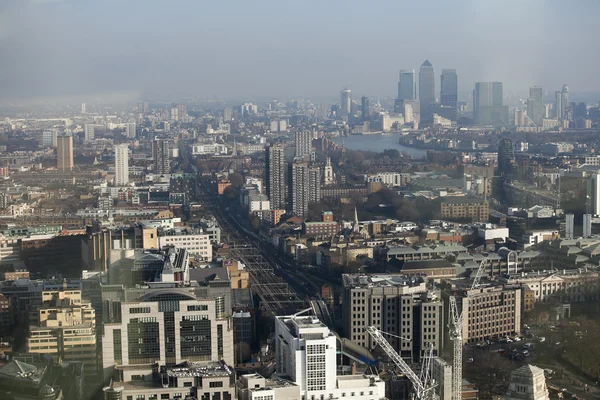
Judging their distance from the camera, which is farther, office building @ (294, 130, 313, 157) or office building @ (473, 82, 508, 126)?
office building @ (294, 130, 313, 157)

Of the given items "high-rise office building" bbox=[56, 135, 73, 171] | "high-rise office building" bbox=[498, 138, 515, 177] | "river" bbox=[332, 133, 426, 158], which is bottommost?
"river" bbox=[332, 133, 426, 158]

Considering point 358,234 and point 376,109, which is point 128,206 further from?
point 376,109

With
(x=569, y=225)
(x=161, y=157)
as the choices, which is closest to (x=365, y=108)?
(x=161, y=157)

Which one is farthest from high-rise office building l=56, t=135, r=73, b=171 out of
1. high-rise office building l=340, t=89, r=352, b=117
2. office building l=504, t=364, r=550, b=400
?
office building l=504, t=364, r=550, b=400

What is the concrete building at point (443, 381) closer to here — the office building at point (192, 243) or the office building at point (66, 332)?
the office building at point (66, 332)

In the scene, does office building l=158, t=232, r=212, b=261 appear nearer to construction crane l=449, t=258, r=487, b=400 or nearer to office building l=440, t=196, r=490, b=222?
construction crane l=449, t=258, r=487, b=400

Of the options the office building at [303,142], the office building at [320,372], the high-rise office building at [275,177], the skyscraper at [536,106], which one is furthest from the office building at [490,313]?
the office building at [303,142]
